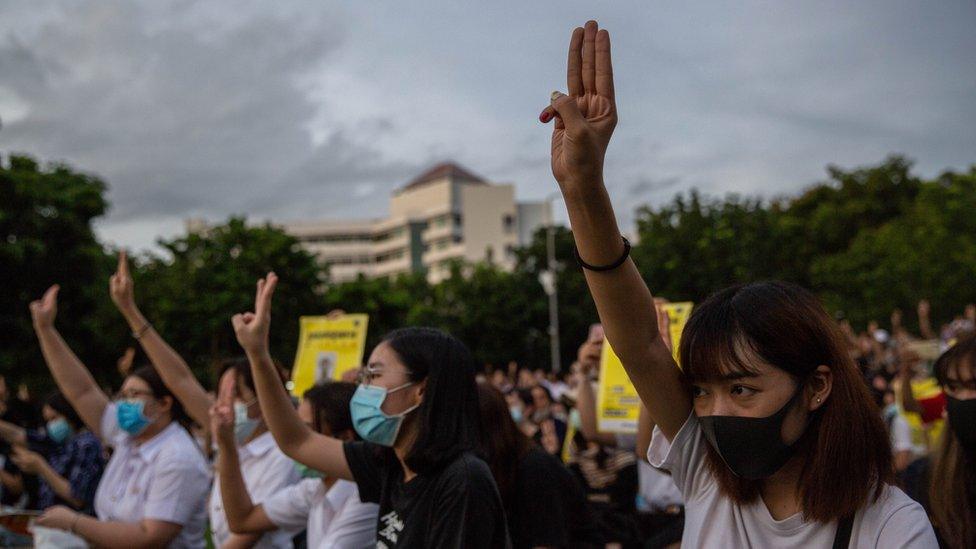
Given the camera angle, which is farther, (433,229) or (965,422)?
(433,229)

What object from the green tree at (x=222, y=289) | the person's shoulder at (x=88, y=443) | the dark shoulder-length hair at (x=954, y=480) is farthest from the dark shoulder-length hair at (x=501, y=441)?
the green tree at (x=222, y=289)

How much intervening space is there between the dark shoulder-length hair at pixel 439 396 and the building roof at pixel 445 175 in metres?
105

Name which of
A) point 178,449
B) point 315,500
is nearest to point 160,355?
point 178,449

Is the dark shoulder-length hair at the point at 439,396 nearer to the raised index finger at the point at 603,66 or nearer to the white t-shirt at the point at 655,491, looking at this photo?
the raised index finger at the point at 603,66

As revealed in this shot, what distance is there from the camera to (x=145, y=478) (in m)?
5.19

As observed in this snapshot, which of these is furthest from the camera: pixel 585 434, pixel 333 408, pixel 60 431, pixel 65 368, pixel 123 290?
pixel 60 431

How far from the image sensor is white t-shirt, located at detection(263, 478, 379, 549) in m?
3.94

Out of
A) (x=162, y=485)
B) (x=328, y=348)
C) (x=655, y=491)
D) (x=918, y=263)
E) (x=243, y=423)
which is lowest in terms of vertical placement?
(x=655, y=491)

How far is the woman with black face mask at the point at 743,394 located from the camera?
82.7 inches

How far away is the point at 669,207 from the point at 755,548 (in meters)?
38.8

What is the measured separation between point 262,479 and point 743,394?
11.1 ft

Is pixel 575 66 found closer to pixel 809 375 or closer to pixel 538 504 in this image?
pixel 809 375

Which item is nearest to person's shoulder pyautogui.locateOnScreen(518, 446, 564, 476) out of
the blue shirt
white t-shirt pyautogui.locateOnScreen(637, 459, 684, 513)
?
white t-shirt pyautogui.locateOnScreen(637, 459, 684, 513)

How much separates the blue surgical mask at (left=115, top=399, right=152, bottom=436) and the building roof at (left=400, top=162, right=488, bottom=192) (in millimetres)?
102928
